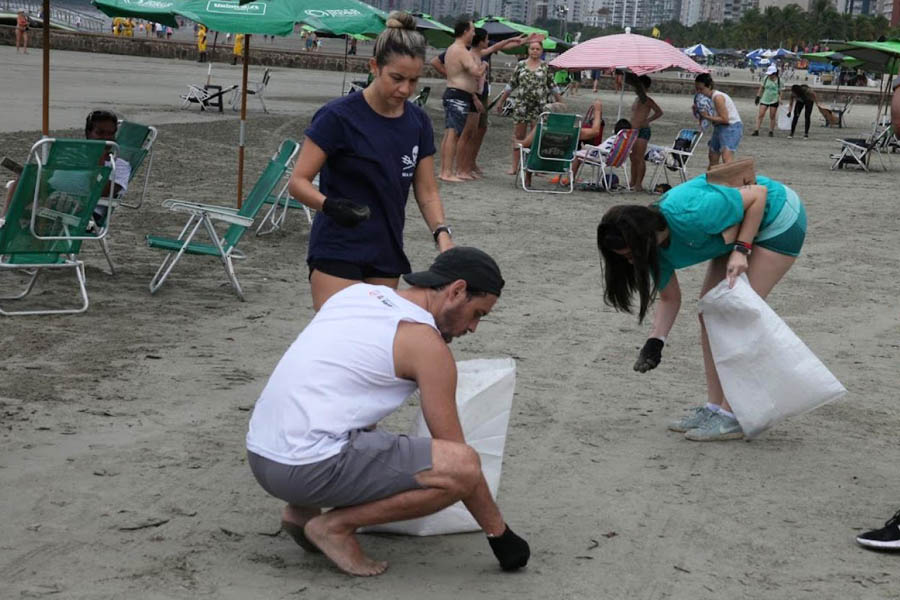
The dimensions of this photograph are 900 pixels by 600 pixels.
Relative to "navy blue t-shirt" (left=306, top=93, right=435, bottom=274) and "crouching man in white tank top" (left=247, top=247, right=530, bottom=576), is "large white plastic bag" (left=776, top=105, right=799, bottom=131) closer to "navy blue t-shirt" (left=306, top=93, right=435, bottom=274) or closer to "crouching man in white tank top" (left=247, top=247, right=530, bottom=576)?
"navy blue t-shirt" (left=306, top=93, right=435, bottom=274)

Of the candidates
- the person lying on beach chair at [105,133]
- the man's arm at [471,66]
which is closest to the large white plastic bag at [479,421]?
the person lying on beach chair at [105,133]

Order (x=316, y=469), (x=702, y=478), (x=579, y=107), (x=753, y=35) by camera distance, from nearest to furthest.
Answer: (x=316, y=469) → (x=702, y=478) → (x=579, y=107) → (x=753, y=35)

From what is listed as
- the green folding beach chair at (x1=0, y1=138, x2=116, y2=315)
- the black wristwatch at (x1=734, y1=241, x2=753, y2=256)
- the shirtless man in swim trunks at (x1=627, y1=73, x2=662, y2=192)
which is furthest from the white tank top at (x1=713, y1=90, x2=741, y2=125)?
the black wristwatch at (x1=734, y1=241, x2=753, y2=256)

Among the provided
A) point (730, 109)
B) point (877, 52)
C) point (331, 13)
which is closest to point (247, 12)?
point (331, 13)

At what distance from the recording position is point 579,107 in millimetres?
33344

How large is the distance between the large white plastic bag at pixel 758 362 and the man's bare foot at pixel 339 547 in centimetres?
207

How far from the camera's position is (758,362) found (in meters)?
5.08

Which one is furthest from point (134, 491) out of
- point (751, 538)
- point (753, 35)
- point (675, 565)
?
point (753, 35)

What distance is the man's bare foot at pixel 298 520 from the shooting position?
3715mm

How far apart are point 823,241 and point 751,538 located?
25.5ft

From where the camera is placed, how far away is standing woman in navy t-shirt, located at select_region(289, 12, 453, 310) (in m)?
4.20

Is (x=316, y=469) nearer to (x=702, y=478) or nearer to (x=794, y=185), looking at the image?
(x=702, y=478)

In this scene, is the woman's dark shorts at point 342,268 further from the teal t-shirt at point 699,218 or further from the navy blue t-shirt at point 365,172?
the teal t-shirt at point 699,218

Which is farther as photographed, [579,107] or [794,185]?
[579,107]
